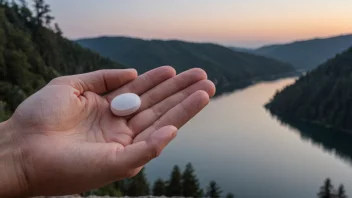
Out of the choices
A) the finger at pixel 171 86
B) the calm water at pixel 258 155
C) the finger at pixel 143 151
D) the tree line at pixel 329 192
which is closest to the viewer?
the finger at pixel 143 151

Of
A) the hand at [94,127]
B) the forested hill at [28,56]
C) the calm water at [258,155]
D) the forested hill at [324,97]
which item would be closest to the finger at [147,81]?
the hand at [94,127]

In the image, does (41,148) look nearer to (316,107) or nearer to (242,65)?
(316,107)

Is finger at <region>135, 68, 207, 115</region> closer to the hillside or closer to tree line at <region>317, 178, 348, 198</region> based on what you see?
tree line at <region>317, 178, 348, 198</region>

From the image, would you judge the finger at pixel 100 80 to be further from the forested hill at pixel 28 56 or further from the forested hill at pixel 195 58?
the forested hill at pixel 195 58

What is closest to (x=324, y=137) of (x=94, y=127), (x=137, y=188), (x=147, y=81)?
(x=137, y=188)

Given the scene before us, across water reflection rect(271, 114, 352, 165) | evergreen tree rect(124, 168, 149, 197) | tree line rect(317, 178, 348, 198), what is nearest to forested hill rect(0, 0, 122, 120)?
evergreen tree rect(124, 168, 149, 197)

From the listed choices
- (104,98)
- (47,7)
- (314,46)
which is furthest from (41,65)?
(314,46)

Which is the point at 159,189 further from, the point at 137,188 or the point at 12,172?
the point at 12,172
